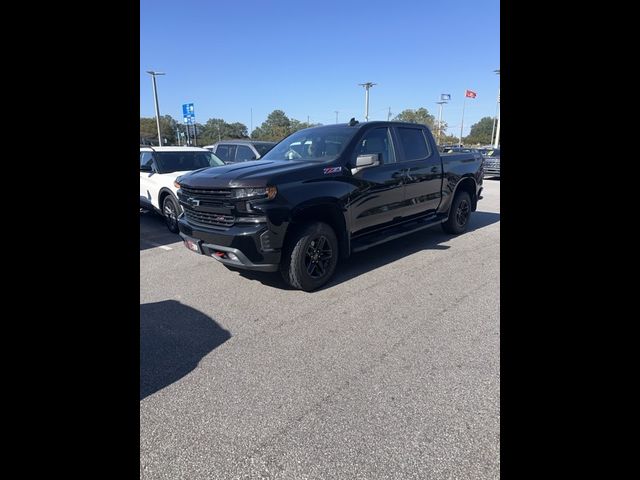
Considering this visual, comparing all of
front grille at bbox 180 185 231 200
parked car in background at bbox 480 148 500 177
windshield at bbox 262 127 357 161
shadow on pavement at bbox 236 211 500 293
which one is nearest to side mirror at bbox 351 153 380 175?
windshield at bbox 262 127 357 161

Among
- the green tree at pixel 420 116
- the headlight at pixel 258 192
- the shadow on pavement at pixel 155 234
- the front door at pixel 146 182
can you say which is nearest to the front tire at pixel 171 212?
the shadow on pavement at pixel 155 234

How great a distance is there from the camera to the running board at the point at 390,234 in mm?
4852

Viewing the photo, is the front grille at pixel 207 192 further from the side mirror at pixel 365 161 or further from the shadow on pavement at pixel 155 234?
the shadow on pavement at pixel 155 234

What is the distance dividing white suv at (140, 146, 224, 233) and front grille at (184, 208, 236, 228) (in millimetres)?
3110

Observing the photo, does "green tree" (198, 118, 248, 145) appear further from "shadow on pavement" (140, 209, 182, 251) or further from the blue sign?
"shadow on pavement" (140, 209, 182, 251)

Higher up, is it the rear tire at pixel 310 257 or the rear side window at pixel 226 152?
the rear side window at pixel 226 152

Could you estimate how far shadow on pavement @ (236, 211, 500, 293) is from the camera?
4879mm

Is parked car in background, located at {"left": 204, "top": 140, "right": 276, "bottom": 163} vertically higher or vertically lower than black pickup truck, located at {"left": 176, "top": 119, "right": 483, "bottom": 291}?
higher

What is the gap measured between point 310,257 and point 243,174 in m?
1.18
